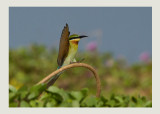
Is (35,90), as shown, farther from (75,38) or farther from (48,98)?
(75,38)

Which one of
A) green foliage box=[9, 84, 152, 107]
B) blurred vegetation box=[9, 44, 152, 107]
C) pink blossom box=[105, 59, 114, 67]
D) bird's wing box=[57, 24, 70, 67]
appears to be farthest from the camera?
pink blossom box=[105, 59, 114, 67]

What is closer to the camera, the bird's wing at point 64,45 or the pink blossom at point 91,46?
the bird's wing at point 64,45

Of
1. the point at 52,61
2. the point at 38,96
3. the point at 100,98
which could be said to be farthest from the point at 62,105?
the point at 52,61

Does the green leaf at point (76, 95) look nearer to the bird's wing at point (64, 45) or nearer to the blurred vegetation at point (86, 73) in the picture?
the bird's wing at point (64, 45)

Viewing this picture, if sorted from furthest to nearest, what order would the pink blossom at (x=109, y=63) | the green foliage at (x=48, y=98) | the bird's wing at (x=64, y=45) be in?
the pink blossom at (x=109, y=63)
the bird's wing at (x=64, y=45)
the green foliage at (x=48, y=98)

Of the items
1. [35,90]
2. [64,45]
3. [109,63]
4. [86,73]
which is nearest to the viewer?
[35,90]

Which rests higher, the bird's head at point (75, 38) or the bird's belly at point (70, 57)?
the bird's head at point (75, 38)

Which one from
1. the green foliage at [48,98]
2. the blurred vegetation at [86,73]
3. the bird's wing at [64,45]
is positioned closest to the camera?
the green foliage at [48,98]

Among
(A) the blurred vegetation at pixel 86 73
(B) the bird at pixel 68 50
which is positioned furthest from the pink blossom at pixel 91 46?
(B) the bird at pixel 68 50

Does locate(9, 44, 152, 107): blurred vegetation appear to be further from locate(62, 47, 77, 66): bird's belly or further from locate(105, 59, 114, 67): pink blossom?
locate(62, 47, 77, 66): bird's belly

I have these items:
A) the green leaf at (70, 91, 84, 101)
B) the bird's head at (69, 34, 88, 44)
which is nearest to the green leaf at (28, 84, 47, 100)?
the green leaf at (70, 91, 84, 101)

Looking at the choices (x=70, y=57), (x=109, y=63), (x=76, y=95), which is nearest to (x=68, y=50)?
(x=70, y=57)
